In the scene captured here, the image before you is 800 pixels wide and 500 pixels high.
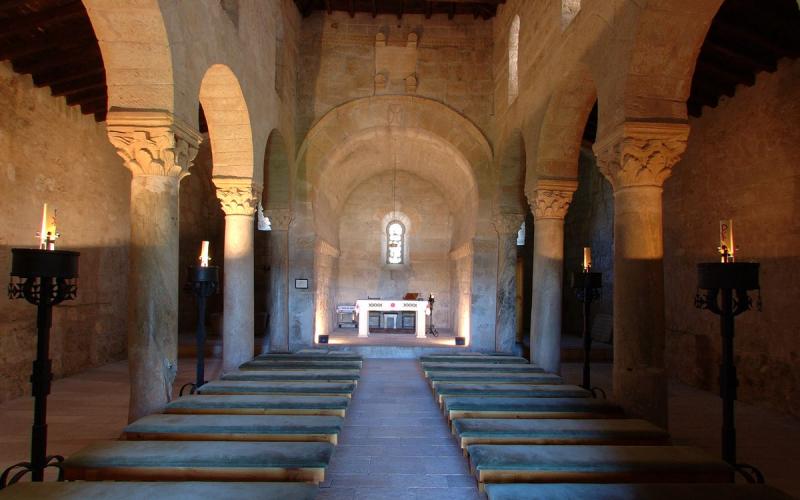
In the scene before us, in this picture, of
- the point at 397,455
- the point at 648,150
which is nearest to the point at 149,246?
the point at 397,455

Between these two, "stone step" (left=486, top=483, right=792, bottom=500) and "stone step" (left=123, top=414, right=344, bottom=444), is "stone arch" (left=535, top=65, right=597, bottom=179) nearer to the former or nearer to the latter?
"stone step" (left=486, top=483, right=792, bottom=500)

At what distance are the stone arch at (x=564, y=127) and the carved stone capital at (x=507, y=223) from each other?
9.75 ft

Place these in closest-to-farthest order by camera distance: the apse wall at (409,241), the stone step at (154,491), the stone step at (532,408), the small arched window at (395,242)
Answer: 1. the stone step at (154,491)
2. the stone step at (532,408)
3. the apse wall at (409,241)
4. the small arched window at (395,242)

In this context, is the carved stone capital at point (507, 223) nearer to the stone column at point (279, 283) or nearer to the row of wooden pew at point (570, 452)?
the stone column at point (279, 283)

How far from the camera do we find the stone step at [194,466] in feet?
14.0

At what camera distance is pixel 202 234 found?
1694 cm

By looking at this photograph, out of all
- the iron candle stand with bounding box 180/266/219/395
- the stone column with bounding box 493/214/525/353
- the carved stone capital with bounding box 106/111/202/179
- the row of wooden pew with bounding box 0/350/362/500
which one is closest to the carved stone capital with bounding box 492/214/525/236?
the stone column with bounding box 493/214/525/353

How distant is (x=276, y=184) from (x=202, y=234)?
5.53 meters

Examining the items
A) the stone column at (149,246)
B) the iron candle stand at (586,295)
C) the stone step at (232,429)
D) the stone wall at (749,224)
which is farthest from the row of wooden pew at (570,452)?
the stone wall at (749,224)

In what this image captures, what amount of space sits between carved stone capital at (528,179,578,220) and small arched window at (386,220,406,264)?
373 inches

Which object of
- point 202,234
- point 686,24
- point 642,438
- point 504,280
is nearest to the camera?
point 642,438

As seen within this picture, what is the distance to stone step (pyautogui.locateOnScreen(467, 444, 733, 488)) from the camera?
4277 millimetres

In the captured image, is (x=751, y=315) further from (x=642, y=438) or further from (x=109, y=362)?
(x=109, y=362)

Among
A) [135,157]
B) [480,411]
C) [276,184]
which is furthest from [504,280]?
[135,157]
